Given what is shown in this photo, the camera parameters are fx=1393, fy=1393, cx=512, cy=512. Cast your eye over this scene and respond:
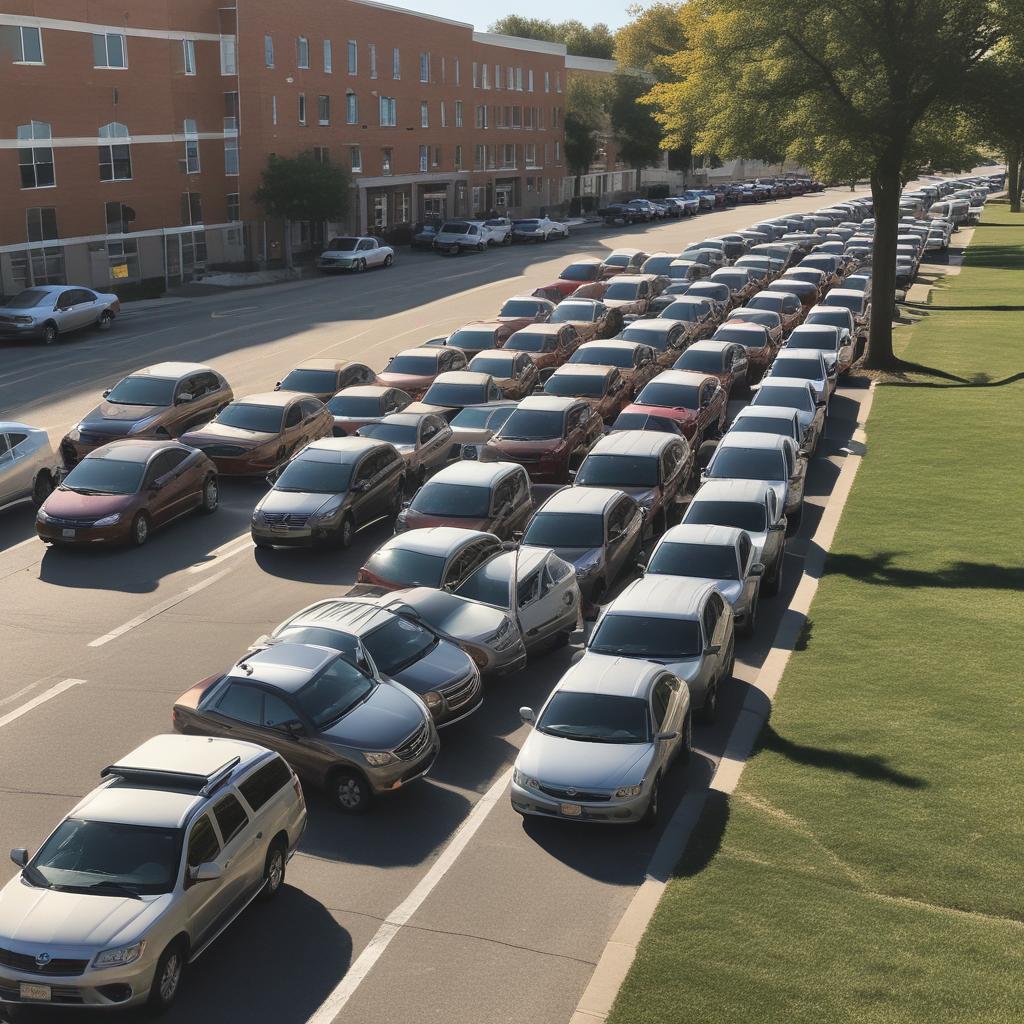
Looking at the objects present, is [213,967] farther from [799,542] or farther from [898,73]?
[898,73]

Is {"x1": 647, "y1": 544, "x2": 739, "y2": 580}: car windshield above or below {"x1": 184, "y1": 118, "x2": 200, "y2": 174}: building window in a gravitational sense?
below

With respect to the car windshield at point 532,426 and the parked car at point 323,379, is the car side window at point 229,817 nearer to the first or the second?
the car windshield at point 532,426

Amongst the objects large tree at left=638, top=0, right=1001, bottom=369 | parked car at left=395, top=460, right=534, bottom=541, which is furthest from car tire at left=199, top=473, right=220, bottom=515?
large tree at left=638, top=0, right=1001, bottom=369

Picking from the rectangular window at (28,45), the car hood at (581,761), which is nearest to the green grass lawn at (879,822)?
the car hood at (581,761)

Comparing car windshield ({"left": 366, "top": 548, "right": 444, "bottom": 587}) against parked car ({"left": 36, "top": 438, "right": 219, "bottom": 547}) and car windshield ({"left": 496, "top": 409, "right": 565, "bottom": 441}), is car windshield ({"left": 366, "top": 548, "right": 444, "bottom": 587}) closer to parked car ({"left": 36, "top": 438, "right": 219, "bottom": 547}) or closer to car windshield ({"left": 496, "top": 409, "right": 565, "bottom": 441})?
parked car ({"left": 36, "top": 438, "right": 219, "bottom": 547})

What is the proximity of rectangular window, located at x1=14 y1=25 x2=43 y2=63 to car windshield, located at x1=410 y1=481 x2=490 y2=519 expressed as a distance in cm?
3712

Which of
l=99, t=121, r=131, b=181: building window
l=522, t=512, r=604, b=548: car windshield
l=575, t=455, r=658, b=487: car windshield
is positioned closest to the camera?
l=522, t=512, r=604, b=548: car windshield

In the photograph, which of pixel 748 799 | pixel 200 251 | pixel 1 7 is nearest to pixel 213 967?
pixel 748 799

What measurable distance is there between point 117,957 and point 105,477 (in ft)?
48.4

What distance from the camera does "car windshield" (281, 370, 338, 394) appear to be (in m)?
31.7

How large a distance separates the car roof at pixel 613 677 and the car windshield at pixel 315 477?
9123 mm

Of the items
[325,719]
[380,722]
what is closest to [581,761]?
[380,722]

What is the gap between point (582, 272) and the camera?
5262 cm

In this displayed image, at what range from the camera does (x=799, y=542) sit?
24359 mm
